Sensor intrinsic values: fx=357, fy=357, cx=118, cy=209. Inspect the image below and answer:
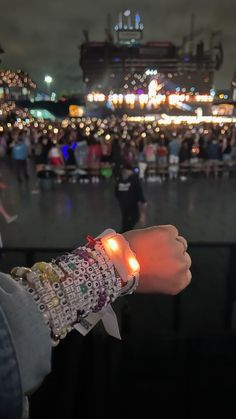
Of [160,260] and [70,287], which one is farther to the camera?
[160,260]

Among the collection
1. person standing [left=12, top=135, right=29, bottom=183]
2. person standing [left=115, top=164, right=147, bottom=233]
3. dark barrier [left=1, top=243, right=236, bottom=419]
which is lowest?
dark barrier [left=1, top=243, right=236, bottom=419]

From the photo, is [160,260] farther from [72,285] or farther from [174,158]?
[174,158]

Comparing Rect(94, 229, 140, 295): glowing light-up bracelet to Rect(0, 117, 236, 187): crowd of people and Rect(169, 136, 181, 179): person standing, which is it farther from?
Rect(169, 136, 181, 179): person standing

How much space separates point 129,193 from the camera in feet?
20.7

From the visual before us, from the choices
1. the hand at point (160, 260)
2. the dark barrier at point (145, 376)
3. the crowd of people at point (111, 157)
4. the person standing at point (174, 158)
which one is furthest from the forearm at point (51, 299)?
the person standing at point (174, 158)

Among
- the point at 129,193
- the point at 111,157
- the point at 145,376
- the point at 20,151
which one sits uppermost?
the point at 20,151

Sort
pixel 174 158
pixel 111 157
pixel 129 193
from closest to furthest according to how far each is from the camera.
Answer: pixel 129 193, pixel 111 157, pixel 174 158

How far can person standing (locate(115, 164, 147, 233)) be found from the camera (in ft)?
20.7

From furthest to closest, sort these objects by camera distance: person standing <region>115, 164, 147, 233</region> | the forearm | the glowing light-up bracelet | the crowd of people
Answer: the crowd of people < person standing <region>115, 164, 147, 233</region> < the glowing light-up bracelet < the forearm

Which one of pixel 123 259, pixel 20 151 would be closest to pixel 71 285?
pixel 123 259

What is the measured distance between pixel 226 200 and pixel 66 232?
5.39m

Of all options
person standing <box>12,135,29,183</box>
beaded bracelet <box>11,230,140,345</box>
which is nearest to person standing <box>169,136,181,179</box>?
person standing <box>12,135,29,183</box>

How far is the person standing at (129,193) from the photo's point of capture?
20.7 feet

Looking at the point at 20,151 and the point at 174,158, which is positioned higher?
the point at 20,151
